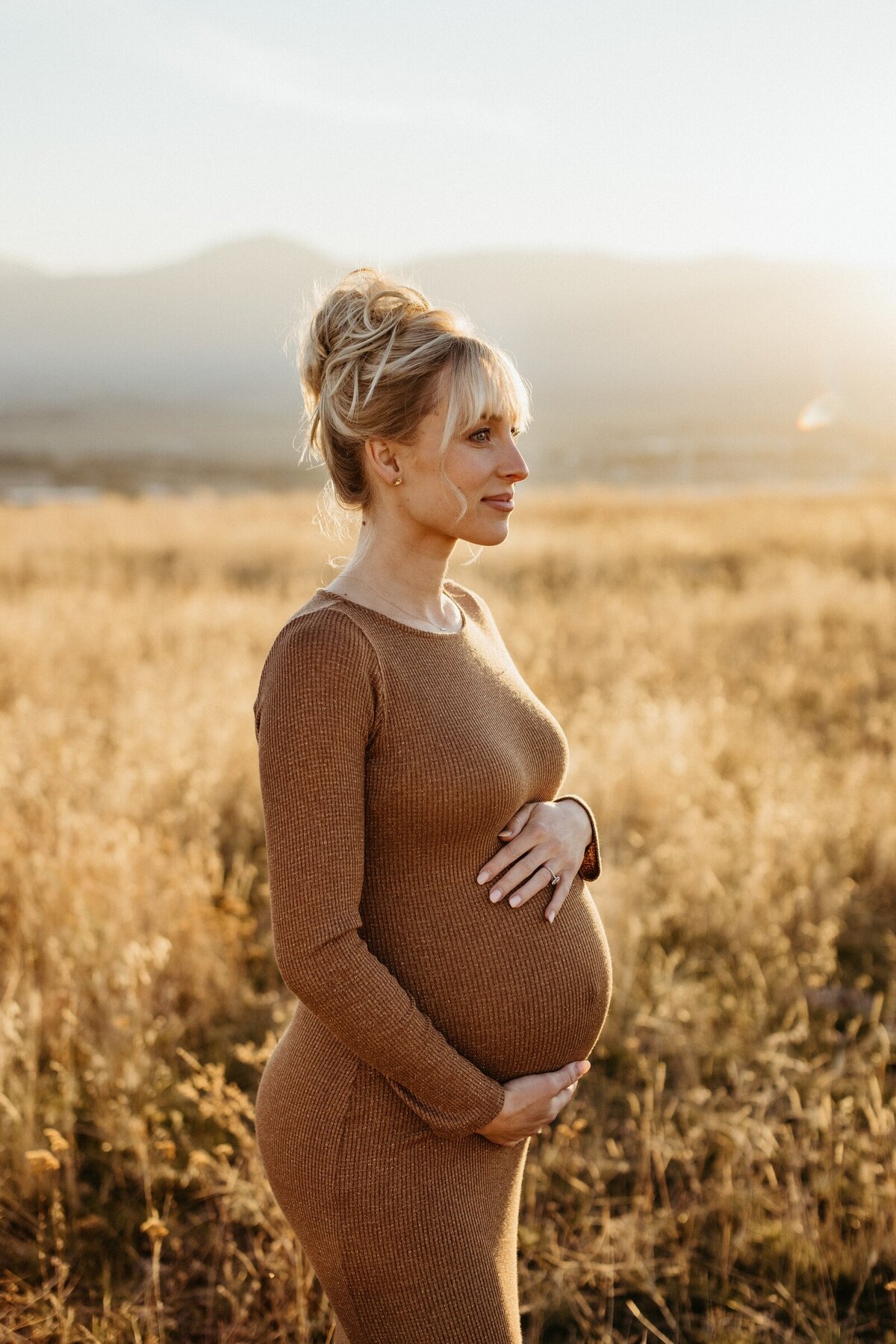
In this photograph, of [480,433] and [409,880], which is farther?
[480,433]

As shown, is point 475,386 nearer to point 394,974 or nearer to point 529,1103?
point 394,974

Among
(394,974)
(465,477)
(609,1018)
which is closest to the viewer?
(394,974)

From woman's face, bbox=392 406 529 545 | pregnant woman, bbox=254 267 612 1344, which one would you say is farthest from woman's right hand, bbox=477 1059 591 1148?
woman's face, bbox=392 406 529 545

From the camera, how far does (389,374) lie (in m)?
1.72

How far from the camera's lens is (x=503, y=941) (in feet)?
5.75

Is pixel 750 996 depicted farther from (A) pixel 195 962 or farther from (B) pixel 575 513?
(B) pixel 575 513

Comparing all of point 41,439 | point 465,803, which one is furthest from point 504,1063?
point 41,439

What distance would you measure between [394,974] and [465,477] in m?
0.87

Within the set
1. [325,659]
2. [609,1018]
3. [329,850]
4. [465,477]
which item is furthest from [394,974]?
[609,1018]

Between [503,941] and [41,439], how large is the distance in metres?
90.5

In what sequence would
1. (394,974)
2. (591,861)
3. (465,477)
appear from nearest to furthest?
(394,974), (465,477), (591,861)

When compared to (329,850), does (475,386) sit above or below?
above

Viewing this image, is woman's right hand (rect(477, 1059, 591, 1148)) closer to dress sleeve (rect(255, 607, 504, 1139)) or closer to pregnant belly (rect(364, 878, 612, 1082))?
pregnant belly (rect(364, 878, 612, 1082))

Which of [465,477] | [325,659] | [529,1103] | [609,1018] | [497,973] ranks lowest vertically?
[609,1018]
